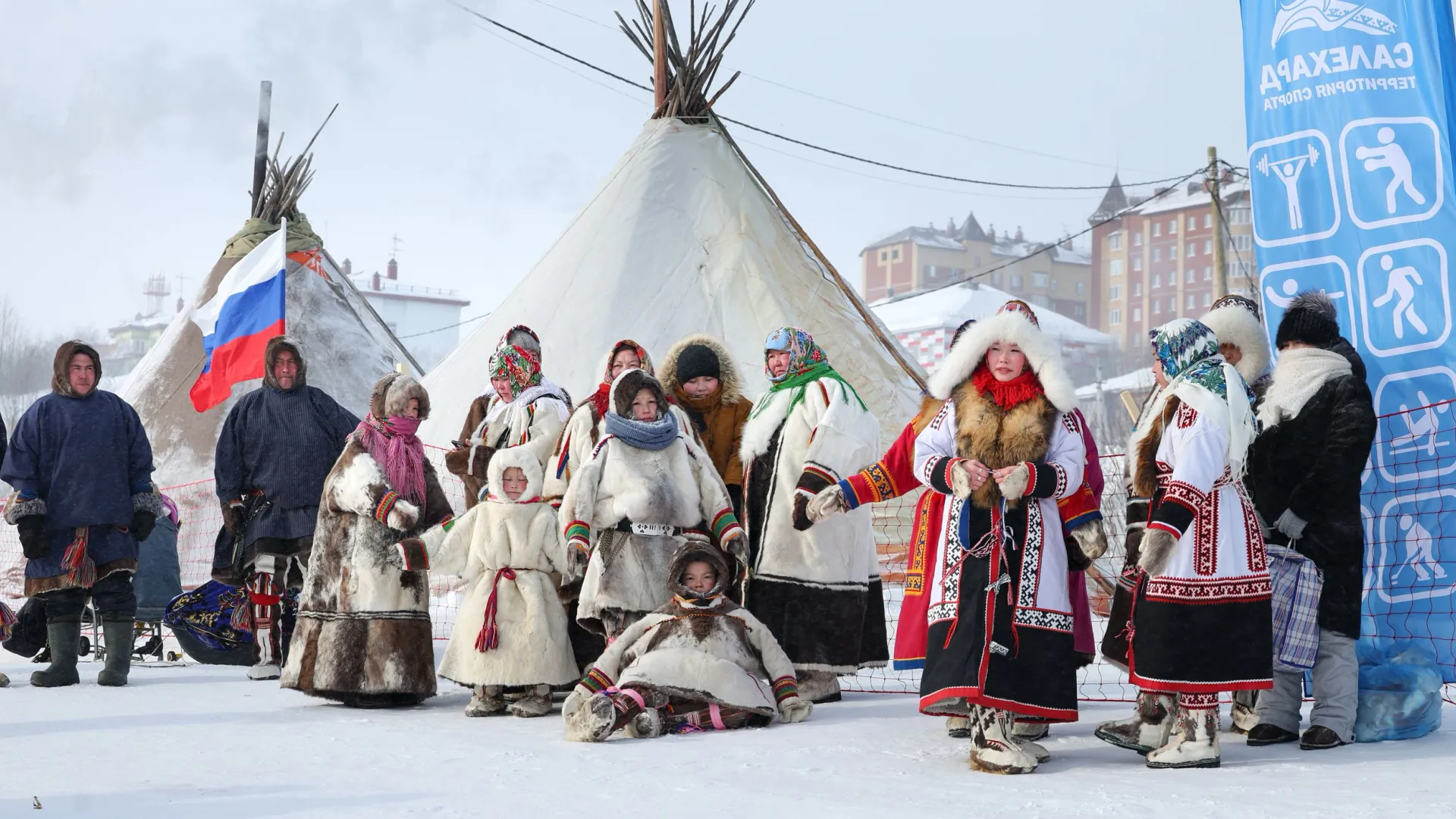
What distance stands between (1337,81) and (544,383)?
2972mm

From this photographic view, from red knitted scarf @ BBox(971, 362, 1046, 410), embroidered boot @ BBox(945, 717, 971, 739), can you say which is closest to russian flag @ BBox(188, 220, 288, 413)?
embroidered boot @ BBox(945, 717, 971, 739)

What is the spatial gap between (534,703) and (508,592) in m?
0.38

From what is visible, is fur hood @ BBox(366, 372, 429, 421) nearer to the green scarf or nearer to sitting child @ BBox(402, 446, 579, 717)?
sitting child @ BBox(402, 446, 579, 717)

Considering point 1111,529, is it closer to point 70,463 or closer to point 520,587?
point 520,587

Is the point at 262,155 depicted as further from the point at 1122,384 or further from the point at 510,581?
the point at 1122,384

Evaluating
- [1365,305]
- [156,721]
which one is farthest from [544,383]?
[1365,305]

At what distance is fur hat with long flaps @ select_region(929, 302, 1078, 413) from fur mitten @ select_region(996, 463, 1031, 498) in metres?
0.23

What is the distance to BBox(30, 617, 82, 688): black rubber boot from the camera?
565cm

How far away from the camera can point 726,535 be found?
471cm

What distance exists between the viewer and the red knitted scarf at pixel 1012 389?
3.82 meters

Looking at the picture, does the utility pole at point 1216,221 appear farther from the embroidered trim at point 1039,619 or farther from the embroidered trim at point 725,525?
the embroidered trim at point 1039,619

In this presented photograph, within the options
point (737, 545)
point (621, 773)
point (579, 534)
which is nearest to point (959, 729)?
point (737, 545)

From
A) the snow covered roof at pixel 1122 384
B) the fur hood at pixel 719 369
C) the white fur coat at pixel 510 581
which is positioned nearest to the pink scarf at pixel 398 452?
the white fur coat at pixel 510 581

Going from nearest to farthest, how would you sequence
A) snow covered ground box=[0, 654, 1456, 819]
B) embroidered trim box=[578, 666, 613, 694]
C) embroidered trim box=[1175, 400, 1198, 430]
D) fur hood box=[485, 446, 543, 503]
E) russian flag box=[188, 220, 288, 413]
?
1. snow covered ground box=[0, 654, 1456, 819]
2. embroidered trim box=[1175, 400, 1198, 430]
3. embroidered trim box=[578, 666, 613, 694]
4. fur hood box=[485, 446, 543, 503]
5. russian flag box=[188, 220, 288, 413]
